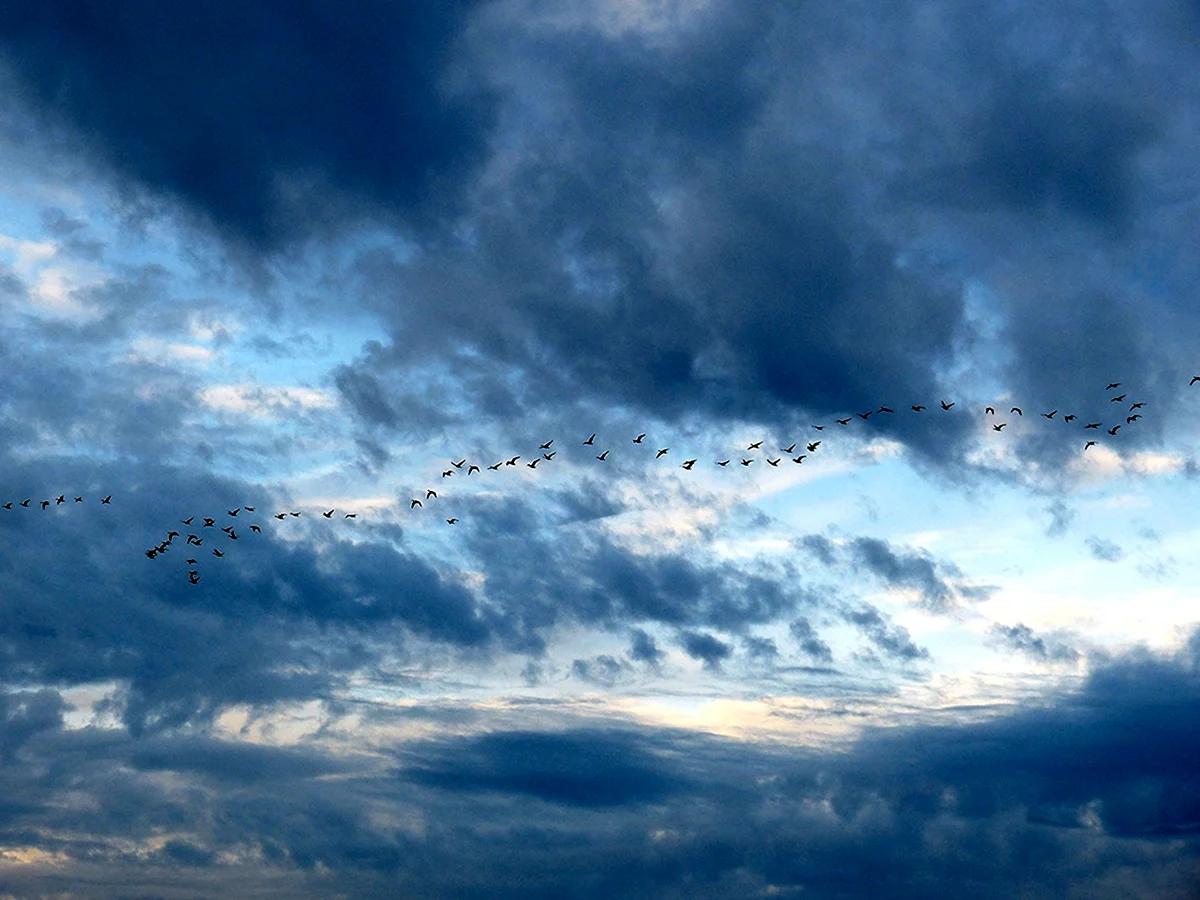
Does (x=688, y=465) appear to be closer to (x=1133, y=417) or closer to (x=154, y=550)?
(x=1133, y=417)

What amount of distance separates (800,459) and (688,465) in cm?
2803

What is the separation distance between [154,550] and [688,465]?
14222 centimetres

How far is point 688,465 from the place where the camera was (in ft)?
592

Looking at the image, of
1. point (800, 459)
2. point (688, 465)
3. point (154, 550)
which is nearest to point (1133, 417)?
point (800, 459)

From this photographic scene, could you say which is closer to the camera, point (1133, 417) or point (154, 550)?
point (1133, 417)

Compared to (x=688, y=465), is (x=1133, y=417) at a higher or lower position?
higher

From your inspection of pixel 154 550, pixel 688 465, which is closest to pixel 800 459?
pixel 688 465

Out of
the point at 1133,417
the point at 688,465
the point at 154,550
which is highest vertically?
the point at 1133,417

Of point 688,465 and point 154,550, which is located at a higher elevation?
point 688,465

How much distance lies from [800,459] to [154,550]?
169 metres

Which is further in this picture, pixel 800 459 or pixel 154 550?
pixel 154 550

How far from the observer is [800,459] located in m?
184

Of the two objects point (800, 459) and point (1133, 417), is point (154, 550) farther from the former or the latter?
point (1133, 417)

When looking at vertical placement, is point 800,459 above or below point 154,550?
above
